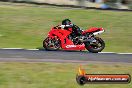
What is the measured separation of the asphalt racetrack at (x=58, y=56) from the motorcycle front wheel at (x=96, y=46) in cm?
37

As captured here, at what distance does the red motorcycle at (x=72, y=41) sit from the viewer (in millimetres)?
22359

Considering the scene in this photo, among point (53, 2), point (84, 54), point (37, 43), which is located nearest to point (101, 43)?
point (84, 54)

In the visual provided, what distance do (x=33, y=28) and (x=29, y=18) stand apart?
3.11 metres

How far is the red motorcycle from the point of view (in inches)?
880

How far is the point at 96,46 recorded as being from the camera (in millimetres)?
22422

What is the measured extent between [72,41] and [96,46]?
1.35m

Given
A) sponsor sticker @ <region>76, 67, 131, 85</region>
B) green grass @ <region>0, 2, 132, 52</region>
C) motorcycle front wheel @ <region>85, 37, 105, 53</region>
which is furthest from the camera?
green grass @ <region>0, 2, 132, 52</region>

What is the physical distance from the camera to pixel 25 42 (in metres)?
27.0

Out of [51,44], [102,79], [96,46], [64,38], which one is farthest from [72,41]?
[102,79]

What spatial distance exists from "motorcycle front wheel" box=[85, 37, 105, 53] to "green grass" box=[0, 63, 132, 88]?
362 cm

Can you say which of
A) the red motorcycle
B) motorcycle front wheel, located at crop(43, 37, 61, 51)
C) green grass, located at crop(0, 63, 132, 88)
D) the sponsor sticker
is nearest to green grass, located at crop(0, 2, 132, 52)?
motorcycle front wheel, located at crop(43, 37, 61, 51)

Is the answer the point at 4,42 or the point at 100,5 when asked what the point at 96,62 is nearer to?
the point at 4,42

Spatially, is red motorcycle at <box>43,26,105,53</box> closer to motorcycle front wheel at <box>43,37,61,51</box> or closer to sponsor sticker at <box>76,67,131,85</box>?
motorcycle front wheel at <box>43,37,61,51</box>

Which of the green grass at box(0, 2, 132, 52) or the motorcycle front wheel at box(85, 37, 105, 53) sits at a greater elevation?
the motorcycle front wheel at box(85, 37, 105, 53)
